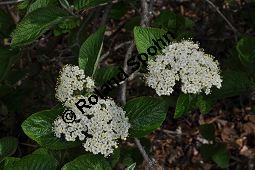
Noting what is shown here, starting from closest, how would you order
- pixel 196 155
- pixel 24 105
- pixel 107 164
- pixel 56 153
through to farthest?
pixel 107 164 < pixel 56 153 < pixel 24 105 < pixel 196 155

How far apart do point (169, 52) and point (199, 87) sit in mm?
192

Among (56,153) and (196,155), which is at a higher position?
(56,153)

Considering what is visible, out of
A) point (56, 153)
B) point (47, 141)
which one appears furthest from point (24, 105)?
point (47, 141)

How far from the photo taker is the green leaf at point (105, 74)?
1.97 m

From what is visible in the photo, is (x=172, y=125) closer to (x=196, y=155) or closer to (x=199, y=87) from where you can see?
(x=196, y=155)

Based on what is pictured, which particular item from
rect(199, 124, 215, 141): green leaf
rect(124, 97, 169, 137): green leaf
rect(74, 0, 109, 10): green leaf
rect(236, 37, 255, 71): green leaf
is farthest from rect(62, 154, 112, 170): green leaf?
rect(199, 124, 215, 141): green leaf

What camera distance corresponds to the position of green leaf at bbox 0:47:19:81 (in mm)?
2195

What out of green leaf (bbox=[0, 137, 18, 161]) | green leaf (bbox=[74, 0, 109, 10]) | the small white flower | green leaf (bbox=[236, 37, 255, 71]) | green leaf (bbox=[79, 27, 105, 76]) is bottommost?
green leaf (bbox=[0, 137, 18, 161])

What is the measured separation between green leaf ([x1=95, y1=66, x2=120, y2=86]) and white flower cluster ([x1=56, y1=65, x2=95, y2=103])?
0.09 metres

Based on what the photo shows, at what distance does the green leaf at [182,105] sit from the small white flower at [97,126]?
0.20 metres

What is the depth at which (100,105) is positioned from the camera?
1.90 m

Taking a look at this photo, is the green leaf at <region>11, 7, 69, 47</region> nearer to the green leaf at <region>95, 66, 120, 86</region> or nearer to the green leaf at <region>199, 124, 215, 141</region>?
the green leaf at <region>95, 66, 120, 86</region>

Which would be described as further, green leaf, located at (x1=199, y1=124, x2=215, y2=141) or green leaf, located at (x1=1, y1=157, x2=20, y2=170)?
green leaf, located at (x1=199, y1=124, x2=215, y2=141)

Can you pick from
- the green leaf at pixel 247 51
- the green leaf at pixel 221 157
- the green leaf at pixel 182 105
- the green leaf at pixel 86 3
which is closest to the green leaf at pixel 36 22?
the green leaf at pixel 86 3
